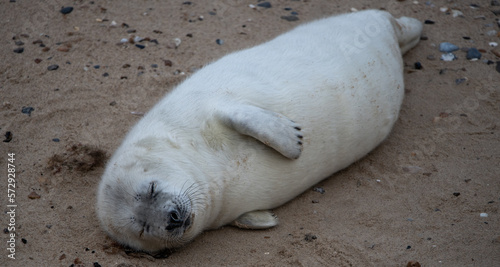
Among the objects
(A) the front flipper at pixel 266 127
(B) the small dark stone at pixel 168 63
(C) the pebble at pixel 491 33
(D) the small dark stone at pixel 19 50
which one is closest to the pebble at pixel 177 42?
(B) the small dark stone at pixel 168 63

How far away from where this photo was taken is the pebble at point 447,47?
5.38 meters

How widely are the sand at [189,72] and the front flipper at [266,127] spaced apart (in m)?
0.58

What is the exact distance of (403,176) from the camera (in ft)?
12.9

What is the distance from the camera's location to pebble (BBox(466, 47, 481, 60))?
17.1ft

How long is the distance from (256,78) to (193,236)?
1229 mm

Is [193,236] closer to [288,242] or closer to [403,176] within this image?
[288,242]

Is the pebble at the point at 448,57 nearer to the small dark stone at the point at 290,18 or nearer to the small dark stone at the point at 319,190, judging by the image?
the small dark stone at the point at 290,18

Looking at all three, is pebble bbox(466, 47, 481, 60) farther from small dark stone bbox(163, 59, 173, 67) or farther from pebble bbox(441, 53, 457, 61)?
small dark stone bbox(163, 59, 173, 67)

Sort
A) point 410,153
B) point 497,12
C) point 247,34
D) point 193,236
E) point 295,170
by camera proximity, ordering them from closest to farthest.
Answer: point 193,236 < point 295,170 < point 410,153 < point 247,34 < point 497,12

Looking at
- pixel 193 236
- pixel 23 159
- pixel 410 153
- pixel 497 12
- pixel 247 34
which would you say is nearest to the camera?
pixel 193 236

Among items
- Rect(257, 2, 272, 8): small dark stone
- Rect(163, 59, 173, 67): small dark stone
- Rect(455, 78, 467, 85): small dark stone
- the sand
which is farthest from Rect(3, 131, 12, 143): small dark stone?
Rect(455, 78, 467, 85): small dark stone

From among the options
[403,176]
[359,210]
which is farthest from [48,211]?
[403,176]

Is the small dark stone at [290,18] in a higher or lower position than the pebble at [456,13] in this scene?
lower

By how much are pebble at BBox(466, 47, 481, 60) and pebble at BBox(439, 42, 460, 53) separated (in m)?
0.15
